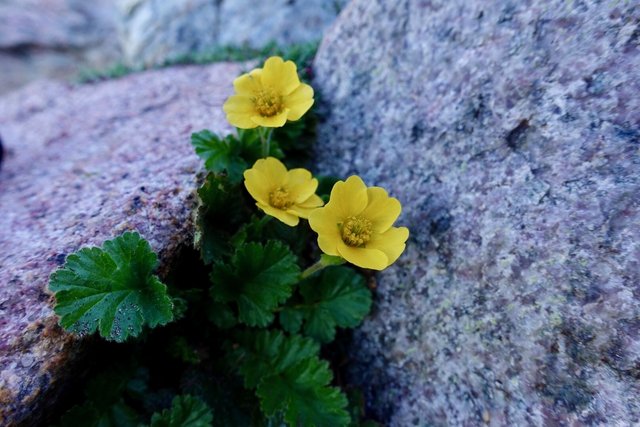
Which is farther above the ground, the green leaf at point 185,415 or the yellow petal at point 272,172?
the yellow petal at point 272,172

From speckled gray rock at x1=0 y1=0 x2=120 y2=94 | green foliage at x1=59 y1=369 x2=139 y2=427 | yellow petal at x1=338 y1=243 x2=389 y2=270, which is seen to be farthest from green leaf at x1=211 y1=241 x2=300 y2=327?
speckled gray rock at x1=0 y1=0 x2=120 y2=94

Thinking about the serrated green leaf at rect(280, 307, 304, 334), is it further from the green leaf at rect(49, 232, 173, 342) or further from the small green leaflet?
the green leaf at rect(49, 232, 173, 342)

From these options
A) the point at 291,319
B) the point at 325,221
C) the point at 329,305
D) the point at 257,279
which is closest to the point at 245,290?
the point at 257,279

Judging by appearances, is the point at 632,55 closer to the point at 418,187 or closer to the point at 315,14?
the point at 418,187

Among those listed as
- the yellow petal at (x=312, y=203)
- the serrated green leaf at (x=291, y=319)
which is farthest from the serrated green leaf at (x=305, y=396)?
the yellow petal at (x=312, y=203)

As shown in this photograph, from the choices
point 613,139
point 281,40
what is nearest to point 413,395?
point 613,139

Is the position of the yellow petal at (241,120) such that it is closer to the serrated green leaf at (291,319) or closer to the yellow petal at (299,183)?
the yellow petal at (299,183)
